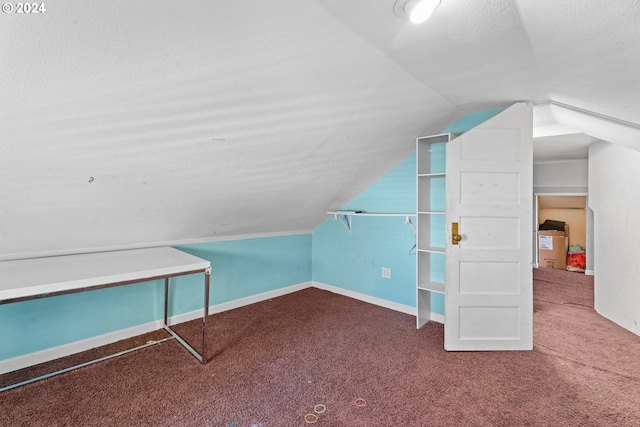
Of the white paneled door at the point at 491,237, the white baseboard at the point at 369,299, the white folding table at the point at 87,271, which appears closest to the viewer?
the white folding table at the point at 87,271

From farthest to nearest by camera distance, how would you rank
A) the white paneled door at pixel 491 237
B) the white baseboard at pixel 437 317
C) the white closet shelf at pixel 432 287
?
the white baseboard at pixel 437 317
the white closet shelf at pixel 432 287
the white paneled door at pixel 491 237

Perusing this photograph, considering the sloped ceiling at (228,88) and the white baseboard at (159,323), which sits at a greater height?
the sloped ceiling at (228,88)

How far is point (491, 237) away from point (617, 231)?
5.60 feet

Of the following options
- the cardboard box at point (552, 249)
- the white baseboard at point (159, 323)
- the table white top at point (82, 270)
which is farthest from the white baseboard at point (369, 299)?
the cardboard box at point (552, 249)

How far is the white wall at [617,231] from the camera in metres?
2.85

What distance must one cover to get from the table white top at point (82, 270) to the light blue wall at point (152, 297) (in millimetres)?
396

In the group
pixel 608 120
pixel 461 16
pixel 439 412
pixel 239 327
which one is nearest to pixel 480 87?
pixel 608 120

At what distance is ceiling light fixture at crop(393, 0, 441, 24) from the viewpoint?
3.94ft

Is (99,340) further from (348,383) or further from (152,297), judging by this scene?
(348,383)

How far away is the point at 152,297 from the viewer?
2.81 m

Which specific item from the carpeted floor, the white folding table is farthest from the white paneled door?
the white folding table

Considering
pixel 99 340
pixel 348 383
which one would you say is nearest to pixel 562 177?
pixel 348 383

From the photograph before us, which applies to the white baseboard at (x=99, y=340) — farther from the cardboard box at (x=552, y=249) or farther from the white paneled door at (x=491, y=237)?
the cardboard box at (x=552, y=249)

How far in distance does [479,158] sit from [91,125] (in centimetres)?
261
